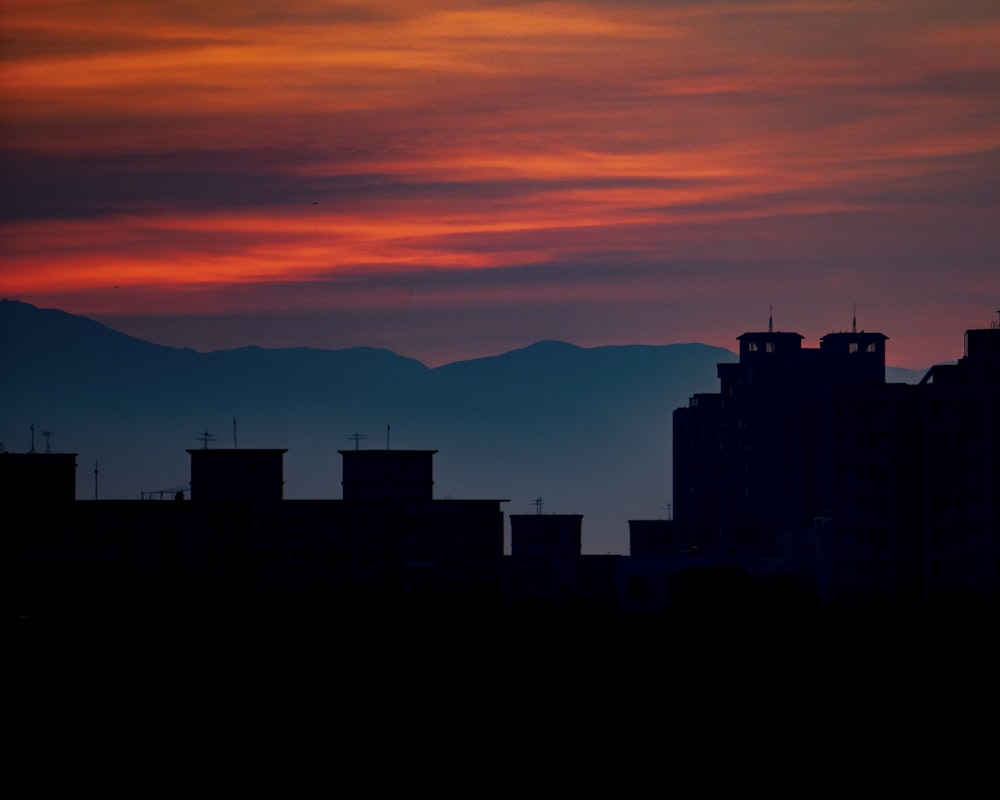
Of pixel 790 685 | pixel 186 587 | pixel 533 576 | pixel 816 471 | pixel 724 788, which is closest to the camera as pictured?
pixel 724 788

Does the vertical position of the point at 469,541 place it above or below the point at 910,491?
below

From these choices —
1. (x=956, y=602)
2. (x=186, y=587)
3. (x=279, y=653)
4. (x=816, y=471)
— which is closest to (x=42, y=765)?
(x=279, y=653)

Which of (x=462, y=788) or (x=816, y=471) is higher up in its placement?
(x=816, y=471)

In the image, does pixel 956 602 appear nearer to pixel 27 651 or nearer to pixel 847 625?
pixel 847 625

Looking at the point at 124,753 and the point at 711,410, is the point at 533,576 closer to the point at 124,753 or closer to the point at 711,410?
the point at 711,410

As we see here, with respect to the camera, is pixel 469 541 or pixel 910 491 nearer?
pixel 910 491

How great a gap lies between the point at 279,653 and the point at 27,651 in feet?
44.4

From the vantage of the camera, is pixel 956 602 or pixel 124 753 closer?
pixel 124 753

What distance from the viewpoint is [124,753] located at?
59.7 metres

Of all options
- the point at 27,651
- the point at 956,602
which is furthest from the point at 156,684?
the point at 956,602

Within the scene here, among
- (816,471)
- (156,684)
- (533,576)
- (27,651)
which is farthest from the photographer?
(816,471)

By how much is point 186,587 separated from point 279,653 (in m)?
12.3

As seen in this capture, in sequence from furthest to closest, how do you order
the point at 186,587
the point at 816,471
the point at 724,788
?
the point at 816,471 < the point at 186,587 < the point at 724,788

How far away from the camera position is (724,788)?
51312mm
